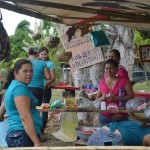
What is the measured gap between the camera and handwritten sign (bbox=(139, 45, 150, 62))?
7504mm

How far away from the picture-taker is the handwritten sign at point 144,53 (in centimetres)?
750

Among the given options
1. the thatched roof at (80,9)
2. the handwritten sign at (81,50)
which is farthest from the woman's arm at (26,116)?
the handwritten sign at (81,50)

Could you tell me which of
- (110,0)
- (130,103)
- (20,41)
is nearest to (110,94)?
(130,103)

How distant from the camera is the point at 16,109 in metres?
3.53

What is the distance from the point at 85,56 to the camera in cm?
716

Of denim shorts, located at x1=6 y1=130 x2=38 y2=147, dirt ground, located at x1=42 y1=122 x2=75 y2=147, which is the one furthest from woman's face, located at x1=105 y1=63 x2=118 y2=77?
denim shorts, located at x1=6 y1=130 x2=38 y2=147

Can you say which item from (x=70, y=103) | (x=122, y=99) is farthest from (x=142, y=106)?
(x=70, y=103)

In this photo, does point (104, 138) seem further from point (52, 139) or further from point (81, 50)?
point (52, 139)

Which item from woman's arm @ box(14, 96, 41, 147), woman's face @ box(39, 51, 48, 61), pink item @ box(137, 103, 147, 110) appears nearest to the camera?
woman's arm @ box(14, 96, 41, 147)

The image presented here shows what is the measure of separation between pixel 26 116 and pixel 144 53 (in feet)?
15.3

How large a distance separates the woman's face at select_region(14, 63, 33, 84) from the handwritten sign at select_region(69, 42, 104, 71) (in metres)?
3.44

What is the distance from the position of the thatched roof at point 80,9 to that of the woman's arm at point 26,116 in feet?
4.12

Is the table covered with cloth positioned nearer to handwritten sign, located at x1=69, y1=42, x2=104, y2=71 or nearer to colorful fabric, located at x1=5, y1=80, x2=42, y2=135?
colorful fabric, located at x1=5, y1=80, x2=42, y2=135

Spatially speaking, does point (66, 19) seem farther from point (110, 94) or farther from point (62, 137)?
point (62, 137)
